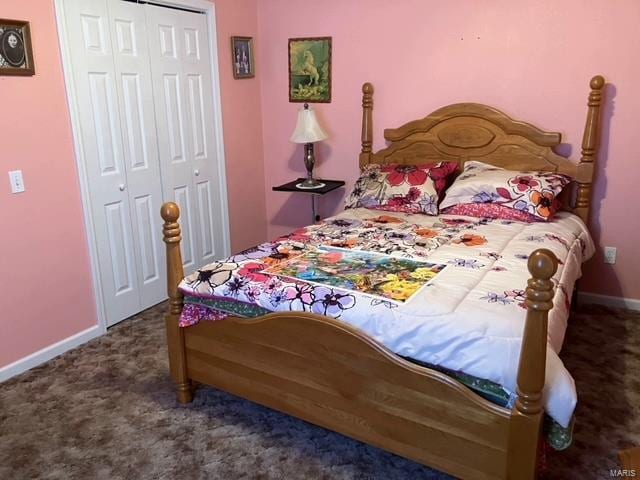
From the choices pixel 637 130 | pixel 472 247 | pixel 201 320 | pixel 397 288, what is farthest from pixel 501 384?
pixel 637 130

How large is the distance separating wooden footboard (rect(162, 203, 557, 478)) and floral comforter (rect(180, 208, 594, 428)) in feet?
0.21

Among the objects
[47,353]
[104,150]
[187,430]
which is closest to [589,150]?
[187,430]

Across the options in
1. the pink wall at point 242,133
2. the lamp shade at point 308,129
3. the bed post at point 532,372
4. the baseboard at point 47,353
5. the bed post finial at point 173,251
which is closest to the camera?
the bed post at point 532,372

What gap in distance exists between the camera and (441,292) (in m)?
1.98

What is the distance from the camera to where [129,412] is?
94.9 inches

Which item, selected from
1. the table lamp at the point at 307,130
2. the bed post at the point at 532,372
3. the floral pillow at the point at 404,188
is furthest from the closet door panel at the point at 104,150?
the bed post at the point at 532,372

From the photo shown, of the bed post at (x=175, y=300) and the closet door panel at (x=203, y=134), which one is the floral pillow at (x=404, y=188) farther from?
the bed post at (x=175, y=300)

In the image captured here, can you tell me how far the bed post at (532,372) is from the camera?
58.7 inches

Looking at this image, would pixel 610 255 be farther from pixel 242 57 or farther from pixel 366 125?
pixel 242 57

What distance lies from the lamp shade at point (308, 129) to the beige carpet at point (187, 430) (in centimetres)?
176

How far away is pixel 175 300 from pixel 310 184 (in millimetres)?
1835

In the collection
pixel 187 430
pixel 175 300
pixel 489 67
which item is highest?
pixel 489 67

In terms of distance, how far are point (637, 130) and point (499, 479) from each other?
2404mm

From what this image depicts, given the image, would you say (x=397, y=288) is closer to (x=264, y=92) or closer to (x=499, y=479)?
(x=499, y=479)
